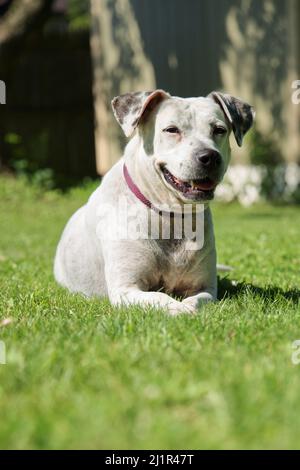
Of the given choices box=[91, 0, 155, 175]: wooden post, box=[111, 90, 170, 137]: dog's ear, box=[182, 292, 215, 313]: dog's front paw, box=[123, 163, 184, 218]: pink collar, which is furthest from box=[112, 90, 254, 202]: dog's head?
box=[91, 0, 155, 175]: wooden post

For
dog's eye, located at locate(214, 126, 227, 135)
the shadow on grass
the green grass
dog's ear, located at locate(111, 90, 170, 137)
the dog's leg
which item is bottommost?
the shadow on grass

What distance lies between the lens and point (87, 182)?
50.0 feet

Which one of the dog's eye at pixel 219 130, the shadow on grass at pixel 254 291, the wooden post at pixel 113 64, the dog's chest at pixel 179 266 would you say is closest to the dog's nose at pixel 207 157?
the dog's eye at pixel 219 130

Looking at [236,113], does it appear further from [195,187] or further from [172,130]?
[195,187]

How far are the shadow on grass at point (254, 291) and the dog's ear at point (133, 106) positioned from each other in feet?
3.96

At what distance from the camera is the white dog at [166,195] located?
4.39 metres

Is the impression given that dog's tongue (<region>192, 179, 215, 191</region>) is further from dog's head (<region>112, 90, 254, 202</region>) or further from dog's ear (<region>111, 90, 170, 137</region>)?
dog's ear (<region>111, 90, 170, 137</region>)

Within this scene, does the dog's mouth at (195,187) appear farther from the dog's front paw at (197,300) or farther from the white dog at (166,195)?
the dog's front paw at (197,300)

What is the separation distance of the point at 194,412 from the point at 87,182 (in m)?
12.9

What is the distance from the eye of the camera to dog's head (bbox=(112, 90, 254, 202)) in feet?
14.2

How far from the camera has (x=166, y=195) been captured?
4559 millimetres

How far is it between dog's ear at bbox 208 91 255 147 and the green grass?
39.4 inches
